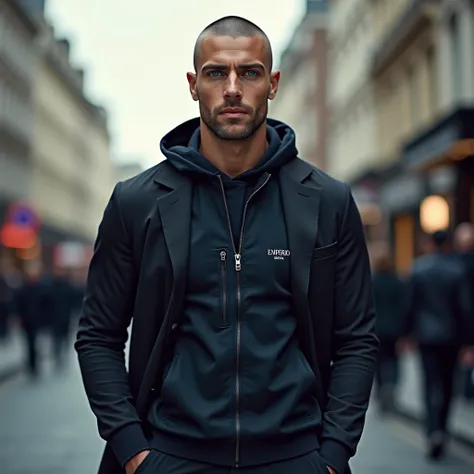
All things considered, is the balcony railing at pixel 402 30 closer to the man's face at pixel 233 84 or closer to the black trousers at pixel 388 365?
the black trousers at pixel 388 365

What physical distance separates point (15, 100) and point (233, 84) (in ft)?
192

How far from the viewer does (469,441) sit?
35.1ft

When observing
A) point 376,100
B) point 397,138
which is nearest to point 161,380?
point 397,138

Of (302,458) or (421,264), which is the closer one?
(302,458)

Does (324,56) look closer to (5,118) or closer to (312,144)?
(312,144)

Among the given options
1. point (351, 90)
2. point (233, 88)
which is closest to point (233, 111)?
point (233, 88)

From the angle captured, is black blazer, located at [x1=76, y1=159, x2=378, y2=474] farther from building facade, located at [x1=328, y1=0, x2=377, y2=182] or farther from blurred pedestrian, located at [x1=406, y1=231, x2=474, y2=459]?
building facade, located at [x1=328, y1=0, x2=377, y2=182]

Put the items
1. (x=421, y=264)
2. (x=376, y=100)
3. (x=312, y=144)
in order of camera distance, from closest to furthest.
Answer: (x=421, y=264) → (x=376, y=100) → (x=312, y=144)

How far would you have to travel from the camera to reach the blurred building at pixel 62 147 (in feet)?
232

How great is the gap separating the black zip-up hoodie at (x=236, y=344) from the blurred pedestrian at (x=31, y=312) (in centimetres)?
1708

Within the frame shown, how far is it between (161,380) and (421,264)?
24.6ft

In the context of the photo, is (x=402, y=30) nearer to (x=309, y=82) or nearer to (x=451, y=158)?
(x=451, y=158)

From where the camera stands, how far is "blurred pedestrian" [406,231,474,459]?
10.1 meters

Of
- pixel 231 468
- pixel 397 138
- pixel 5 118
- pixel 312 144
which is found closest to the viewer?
pixel 231 468
